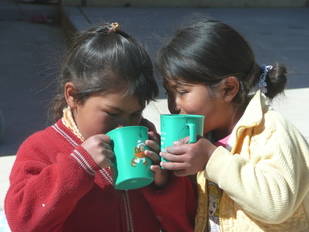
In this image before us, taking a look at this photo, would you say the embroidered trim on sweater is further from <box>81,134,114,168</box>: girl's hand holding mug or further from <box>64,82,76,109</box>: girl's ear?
<box>81,134,114,168</box>: girl's hand holding mug

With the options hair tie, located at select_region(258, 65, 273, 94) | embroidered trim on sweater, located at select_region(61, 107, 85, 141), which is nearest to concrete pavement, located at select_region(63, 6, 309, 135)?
hair tie, located at select_region(258, 65, 273, 94)

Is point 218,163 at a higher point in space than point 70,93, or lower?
lower

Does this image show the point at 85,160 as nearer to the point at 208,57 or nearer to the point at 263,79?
the point at 208,57

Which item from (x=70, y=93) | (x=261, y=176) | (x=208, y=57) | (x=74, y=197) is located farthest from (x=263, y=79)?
(x=74, y=197)

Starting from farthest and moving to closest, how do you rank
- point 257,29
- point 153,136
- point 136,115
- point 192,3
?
point 192,3
point 257,29
point 136,115
point 153,136

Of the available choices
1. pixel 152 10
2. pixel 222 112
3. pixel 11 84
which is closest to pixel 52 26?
pixel 152 10

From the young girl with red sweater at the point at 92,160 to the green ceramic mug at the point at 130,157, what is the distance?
3 centimetres

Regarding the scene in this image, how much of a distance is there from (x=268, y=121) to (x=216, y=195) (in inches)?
14.1

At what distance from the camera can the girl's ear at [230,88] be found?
229 cm

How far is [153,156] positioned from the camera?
6.29ft

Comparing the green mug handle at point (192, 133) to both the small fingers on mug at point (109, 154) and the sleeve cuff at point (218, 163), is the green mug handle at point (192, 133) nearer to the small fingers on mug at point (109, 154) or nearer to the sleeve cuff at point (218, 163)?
the sleeve cuff at point (218, 163)

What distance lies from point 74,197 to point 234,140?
661 millimetres

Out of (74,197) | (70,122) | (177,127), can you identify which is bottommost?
(74,197)

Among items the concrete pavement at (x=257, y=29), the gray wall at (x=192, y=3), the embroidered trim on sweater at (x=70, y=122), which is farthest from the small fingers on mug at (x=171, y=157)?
the gray wall at (x=192, y=3)
